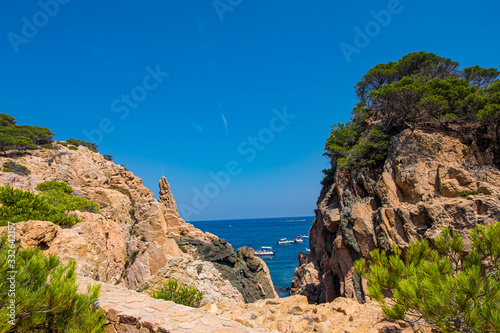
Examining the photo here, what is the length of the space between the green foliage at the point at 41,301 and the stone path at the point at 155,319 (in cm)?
47

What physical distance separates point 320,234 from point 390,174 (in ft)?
28.9

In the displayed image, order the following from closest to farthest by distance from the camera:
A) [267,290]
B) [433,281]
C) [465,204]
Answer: [433,281] → [465,204] → [267,290]

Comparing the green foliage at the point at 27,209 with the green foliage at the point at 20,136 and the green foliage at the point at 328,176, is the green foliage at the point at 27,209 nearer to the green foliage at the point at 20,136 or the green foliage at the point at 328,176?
the green foliage at the point at 328,176

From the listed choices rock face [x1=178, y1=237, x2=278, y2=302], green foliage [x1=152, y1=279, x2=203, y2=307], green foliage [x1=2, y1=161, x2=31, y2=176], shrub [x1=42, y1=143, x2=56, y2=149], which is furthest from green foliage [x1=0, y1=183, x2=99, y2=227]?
shrub [x1=42, y1=143, x2=56, y2=149]

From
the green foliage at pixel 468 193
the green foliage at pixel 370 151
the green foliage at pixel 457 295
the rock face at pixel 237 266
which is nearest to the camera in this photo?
the green foliage at pixel 457 295

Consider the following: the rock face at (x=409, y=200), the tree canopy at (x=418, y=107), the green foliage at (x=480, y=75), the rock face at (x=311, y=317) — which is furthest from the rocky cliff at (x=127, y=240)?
the green foliage at (x=480, y=75)

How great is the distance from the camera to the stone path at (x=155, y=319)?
5.06 m

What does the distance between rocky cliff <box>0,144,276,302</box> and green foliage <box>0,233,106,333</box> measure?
4471mm

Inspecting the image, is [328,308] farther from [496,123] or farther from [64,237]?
[496,123]

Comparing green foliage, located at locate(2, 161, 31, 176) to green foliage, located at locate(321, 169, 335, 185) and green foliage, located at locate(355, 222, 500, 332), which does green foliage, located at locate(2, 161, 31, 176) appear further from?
green foliage, located at locate(355, 222, 500, 332)

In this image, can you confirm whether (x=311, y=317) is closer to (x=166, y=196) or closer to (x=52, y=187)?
(x=52, y=187)

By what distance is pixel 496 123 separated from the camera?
591 inches

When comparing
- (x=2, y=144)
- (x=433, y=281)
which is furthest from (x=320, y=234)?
(x=2, y=144)

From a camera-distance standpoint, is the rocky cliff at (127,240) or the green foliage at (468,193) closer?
the rocky cliff at (127,240)
